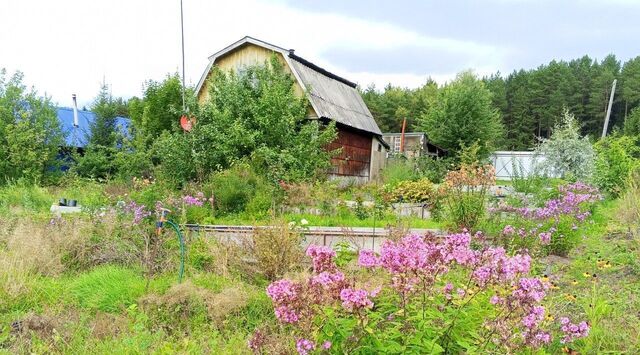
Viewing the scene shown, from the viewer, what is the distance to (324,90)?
17203 millimetres

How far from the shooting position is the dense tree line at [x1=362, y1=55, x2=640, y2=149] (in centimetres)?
5431

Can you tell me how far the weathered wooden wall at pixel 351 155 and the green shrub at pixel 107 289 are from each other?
1139 centimetres

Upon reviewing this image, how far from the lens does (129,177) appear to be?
12.8 meters

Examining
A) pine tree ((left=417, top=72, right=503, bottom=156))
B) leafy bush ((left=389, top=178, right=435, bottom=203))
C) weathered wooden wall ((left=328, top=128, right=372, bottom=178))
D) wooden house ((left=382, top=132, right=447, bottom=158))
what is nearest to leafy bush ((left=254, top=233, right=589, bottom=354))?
leafy bush ((left=389, top=178, right=435, bottom=203))

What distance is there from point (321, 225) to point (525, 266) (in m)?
5.45

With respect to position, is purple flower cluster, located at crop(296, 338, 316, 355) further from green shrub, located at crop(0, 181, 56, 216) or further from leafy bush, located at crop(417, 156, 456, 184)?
leafy bush, located at crop(417, 156, 456, 184)

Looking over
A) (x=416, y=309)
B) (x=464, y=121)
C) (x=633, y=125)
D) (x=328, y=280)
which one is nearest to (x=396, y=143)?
(x=464, y=121)

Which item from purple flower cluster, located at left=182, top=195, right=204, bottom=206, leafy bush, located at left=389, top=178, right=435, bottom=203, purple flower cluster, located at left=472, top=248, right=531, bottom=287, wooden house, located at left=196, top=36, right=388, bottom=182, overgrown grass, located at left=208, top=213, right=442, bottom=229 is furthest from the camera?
wooden house, located at left=196, top=36, right=388, bottom=182

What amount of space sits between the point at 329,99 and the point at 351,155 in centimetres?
→ 233

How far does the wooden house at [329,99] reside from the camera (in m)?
15.4

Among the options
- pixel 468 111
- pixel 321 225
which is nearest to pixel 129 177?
pixel 321 225

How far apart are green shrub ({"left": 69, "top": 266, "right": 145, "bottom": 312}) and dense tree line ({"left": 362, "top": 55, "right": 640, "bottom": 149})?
48926 mm

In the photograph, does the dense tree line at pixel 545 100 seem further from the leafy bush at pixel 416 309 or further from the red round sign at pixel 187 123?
the leafy bush at pixel 416 309

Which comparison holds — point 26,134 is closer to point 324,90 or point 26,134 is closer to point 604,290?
point 324,90
